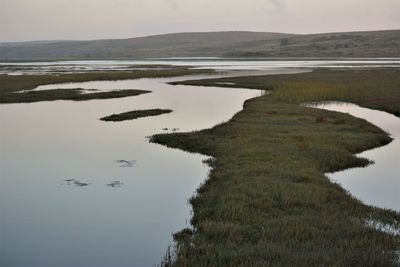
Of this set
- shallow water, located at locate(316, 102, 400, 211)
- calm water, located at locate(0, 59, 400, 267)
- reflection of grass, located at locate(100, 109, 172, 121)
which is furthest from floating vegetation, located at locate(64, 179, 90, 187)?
reflection of grass, located at locate(100, 109, 172, 121)

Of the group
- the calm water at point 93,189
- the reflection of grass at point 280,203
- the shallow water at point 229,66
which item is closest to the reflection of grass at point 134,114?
the calm water at point 93,189

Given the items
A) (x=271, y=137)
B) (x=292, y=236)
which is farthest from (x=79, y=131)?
(x=292, y=236)

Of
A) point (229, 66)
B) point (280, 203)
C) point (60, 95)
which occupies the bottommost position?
point (229, 66)

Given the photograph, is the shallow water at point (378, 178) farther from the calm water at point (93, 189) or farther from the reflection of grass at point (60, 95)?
the reflection of grass at point (60, 95)

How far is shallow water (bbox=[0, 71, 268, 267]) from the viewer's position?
13.0 meters

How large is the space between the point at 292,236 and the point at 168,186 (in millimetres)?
7077

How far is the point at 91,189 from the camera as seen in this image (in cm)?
1845

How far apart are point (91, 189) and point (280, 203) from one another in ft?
22.7

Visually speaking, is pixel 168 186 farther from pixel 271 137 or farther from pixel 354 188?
pixel 271 137

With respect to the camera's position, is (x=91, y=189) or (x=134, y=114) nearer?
(x=91, y=189)

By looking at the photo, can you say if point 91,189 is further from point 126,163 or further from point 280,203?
point 280,203

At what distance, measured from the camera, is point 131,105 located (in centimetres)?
4356

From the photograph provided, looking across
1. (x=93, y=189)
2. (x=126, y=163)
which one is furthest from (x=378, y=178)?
(x=93, y=189)

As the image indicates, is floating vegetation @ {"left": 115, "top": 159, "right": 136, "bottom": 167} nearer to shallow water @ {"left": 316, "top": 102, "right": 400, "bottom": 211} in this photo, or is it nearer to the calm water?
the calm water
